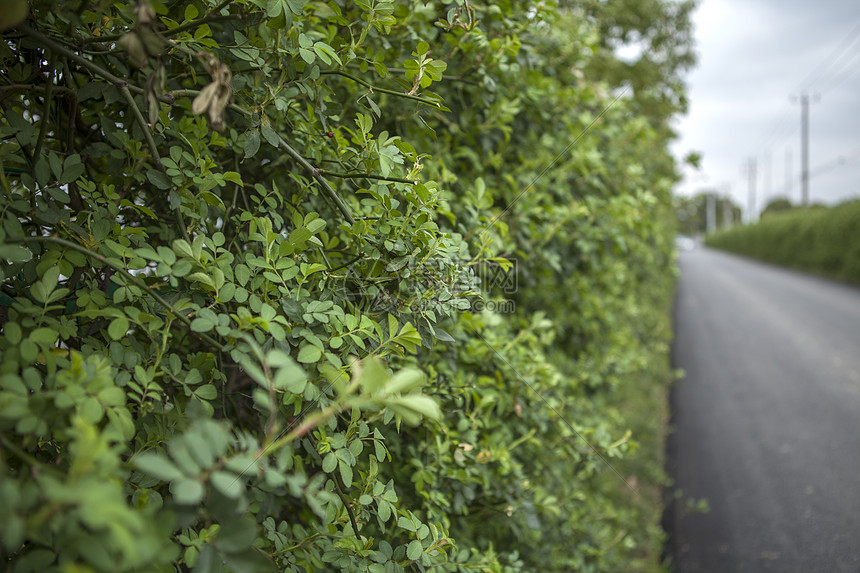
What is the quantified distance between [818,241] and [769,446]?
54.4 feet

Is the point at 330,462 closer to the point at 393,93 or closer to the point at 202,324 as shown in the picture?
the point at 202,324

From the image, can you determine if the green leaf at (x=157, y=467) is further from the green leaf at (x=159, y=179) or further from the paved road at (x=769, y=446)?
the paved road at (x=769, y=446)

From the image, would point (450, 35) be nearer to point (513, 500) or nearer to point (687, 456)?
point (513, 500)

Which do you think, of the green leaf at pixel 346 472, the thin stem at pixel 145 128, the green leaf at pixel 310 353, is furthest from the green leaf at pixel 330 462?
the thin stem at pixel 145 128

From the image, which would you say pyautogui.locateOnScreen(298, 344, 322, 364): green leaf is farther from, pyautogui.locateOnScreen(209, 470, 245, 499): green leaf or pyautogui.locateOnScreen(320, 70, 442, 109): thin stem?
pyautogui.locateOnScreen(320, 70, 442, 109): thin stem

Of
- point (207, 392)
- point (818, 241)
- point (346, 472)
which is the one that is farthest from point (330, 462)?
point (818, 241)

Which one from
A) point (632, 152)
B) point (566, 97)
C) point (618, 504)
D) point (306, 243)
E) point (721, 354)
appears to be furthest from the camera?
point (721, 354)

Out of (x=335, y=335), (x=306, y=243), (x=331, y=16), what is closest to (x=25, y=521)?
(x=335, y=335)

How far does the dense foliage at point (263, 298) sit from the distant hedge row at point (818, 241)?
58.1ft

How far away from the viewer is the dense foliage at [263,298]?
2.43 feet

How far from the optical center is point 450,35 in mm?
1642

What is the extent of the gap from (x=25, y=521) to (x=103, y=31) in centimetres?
102

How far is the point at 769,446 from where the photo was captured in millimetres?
5301

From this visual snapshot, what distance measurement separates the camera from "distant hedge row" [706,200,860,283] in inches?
610
